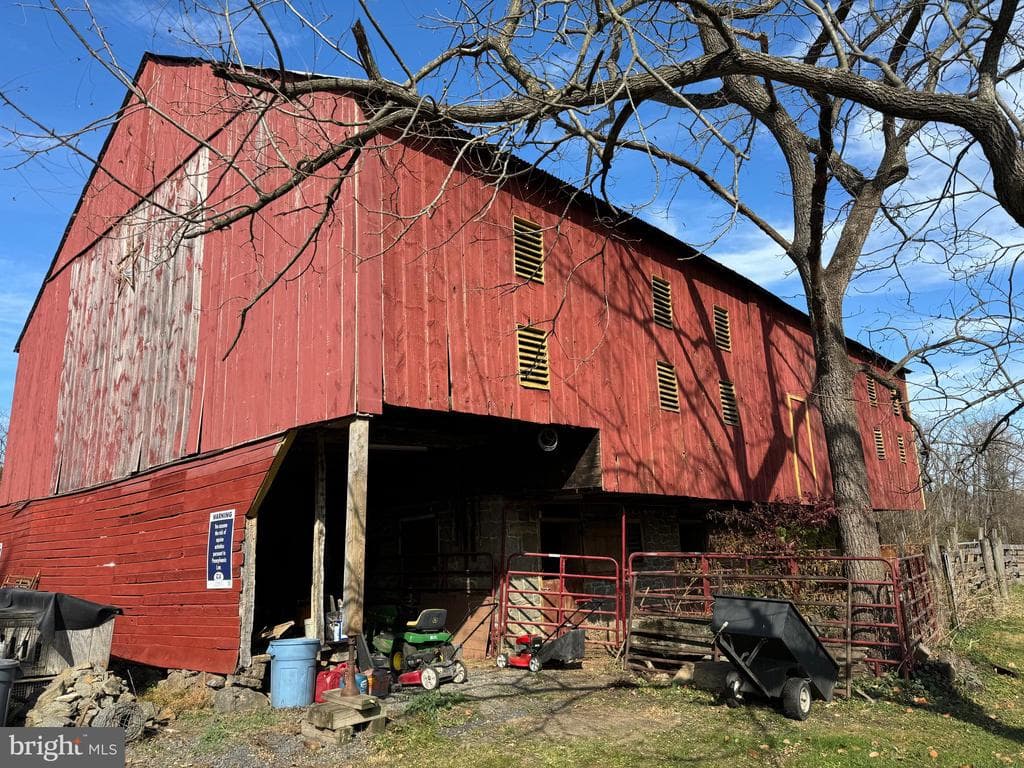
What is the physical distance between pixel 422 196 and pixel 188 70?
733 centimetres

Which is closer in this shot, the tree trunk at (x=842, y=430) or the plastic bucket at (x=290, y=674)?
the plastic bucket at (x=290, y=674)

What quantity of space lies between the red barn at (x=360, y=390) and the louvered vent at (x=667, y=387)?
7 cm

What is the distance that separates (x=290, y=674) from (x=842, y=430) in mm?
9089

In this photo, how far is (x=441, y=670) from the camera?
934 cm

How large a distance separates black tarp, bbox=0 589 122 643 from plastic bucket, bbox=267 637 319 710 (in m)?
2.15

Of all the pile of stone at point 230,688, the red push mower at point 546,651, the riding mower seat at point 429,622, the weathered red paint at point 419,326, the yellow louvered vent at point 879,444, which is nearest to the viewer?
the pile of stone at point 230,688

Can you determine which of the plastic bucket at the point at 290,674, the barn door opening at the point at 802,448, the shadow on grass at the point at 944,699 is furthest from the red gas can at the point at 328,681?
the barn door opening at the point at 802,448

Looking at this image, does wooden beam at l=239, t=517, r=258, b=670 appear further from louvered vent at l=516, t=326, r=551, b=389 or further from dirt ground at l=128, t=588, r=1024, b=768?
louvered vent at l=516, t=326, r=551, b=389

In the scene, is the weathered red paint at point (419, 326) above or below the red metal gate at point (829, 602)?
above

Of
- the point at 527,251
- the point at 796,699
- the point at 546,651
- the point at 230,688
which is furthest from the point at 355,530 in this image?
the point at 527,251

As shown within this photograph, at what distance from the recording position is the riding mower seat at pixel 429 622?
9.70 metres

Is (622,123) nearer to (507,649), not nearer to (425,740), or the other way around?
(425,740)

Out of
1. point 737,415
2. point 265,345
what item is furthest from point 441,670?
point 737,415

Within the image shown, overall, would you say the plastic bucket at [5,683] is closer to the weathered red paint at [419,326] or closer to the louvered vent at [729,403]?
the weathered red paint at [419,326]
